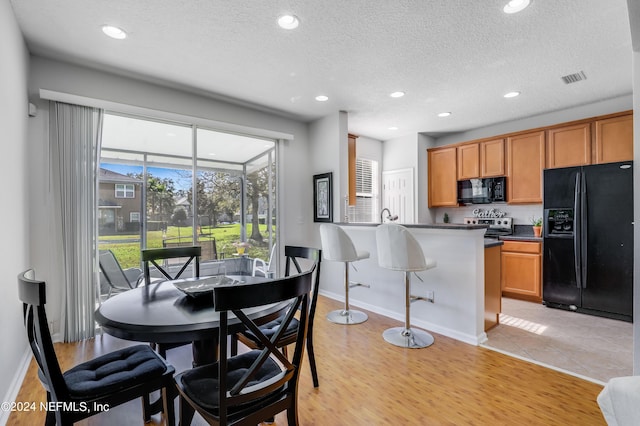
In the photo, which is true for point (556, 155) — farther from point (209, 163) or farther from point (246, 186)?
point (209, 163)

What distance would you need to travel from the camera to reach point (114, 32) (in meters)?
2.39

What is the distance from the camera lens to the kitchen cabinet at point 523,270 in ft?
13.6

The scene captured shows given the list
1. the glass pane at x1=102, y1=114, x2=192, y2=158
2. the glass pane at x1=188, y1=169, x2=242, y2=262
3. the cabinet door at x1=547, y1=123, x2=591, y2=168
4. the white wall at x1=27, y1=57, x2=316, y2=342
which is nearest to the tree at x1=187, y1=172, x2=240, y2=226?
the glass pane at x1=188, y1=169, x2=242, y2=262

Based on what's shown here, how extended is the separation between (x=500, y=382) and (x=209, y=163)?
3699 millimetres

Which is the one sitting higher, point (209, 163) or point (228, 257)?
point (209, 163)

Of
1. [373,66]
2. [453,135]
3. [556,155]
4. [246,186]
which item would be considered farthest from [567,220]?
[246,186]

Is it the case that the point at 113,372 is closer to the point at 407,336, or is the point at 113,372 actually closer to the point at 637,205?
the point at 407,336

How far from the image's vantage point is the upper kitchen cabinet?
15.7 feet

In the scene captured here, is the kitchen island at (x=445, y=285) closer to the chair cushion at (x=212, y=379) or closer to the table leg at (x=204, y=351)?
the table leg at (x=204, y=351)

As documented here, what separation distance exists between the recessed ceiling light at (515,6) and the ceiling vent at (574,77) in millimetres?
1658

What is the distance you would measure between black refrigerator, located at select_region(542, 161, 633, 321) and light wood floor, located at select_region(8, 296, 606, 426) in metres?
1.91

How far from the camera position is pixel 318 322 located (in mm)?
3424

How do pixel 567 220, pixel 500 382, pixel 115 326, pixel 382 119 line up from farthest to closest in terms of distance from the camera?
pixel 382 119
pixel 567 220
pixel 500 382
pixel 115 326

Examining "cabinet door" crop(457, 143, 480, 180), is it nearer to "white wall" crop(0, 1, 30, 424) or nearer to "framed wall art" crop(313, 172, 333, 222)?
"framed wall art" crop(313, 172, 333, 222)
